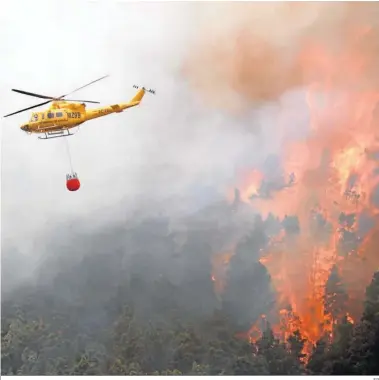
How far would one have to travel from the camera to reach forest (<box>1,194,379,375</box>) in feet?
19.9

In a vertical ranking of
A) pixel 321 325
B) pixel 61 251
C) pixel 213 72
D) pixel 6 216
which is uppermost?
pixel 213 72

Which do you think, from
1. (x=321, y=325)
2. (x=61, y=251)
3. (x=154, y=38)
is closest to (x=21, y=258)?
(x=61, y=251)

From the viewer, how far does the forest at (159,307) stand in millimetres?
6078

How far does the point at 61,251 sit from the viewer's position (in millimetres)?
6402

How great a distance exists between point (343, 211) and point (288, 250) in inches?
24.4

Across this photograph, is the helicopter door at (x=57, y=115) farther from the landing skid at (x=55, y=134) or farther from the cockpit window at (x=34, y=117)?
the landing skid at (x=55, y=134)

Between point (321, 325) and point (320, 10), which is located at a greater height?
point (320, 10)

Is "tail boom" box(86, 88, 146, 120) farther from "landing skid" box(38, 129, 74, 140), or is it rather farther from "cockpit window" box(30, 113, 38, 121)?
"cockpit window" box(30, 113, 38, 121)

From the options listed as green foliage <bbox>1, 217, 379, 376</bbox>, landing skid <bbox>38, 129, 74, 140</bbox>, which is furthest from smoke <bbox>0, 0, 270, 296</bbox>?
green foliage <bbox>1, 217, 379, 376</bbox>

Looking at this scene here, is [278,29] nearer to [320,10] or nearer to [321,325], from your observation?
[320,10]

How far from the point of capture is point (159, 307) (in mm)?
6273

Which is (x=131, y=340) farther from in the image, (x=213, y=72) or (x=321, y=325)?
(x=213, y=72)

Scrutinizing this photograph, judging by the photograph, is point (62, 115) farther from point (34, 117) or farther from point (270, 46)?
point (270, 46)

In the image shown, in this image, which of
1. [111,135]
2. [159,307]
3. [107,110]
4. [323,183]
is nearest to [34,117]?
[107,110]
